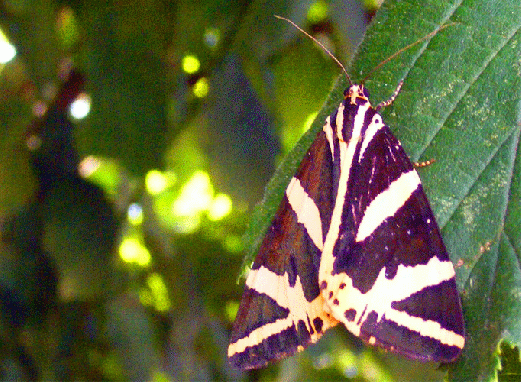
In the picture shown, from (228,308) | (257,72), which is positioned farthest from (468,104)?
(228,308)

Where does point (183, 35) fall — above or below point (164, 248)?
above

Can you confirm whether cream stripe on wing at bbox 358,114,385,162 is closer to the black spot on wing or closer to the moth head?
the moth head

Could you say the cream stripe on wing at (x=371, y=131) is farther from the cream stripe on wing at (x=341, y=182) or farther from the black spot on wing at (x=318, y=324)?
the black spot on wing at (x=318, y=324)

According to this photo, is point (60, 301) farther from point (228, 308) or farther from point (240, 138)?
point (240, 138)

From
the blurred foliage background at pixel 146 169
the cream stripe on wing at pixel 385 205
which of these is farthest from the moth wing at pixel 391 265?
the blurred foliage background at pixel 146 169

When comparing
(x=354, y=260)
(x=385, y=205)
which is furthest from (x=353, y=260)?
→ (x=385, y=205)

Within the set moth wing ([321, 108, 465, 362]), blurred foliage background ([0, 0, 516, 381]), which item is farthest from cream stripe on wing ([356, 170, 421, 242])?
blurred foliage background ([0, 0, 516, 381])
